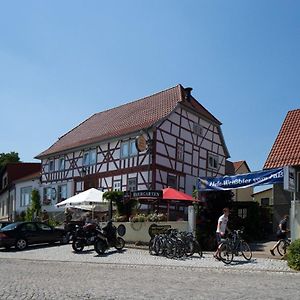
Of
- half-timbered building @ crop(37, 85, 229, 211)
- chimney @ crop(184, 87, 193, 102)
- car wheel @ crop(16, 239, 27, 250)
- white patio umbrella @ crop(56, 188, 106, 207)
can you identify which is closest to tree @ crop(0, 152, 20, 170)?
half-timbered building @ crop(37, 85, 229, 211)

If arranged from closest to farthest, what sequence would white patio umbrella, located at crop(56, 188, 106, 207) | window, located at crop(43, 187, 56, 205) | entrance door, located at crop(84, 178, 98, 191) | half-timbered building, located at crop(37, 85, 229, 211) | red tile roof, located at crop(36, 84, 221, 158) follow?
white patio umbrella, located at crop(56, 188, 106, 207) → half-timbered building, located at crop(37, 85, 229, 211) → red tile roof, located at crop(36, 84, 221, 158) → entrance door, located at crop(84, 178, 98, 191) → window, located at crop(43, 187, 56, 205)

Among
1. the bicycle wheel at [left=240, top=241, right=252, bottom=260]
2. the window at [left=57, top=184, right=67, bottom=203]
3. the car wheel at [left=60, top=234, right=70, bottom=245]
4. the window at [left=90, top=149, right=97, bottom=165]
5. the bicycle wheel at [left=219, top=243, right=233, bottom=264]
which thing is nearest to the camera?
the bicycle wheel at [left=219, top=243, right=233, bottom=264]

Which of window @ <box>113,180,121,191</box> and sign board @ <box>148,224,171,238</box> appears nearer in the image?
sign board @ <box>148,224,171,238</box>

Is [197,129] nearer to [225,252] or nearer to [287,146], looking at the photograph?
[287,146]

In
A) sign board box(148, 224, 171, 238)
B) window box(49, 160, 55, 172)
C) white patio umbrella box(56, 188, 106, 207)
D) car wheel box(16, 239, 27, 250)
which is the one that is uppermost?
window box(49, 160, 55, 172)

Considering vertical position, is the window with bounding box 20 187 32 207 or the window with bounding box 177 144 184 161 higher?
the window with bounding box 177 144 184 161

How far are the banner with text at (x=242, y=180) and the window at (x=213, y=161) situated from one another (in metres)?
16.7

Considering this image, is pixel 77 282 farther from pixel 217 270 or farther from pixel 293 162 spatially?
pixel 293 162

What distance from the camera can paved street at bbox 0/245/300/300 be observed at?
1020 centimetres

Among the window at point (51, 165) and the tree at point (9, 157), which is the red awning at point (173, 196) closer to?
the window at point (51, 165)

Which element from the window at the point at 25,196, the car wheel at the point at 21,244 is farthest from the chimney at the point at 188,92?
the car wheel at the point at 21,244

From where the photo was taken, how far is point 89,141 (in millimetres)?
38406

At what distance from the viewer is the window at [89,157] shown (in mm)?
38156

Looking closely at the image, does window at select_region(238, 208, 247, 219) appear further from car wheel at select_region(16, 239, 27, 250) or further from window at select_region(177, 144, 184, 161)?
window at select_region(177, 144, 184, 161)
